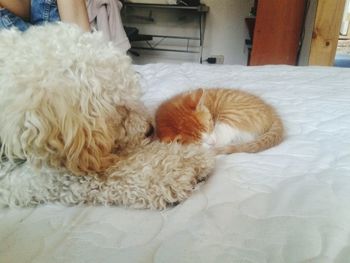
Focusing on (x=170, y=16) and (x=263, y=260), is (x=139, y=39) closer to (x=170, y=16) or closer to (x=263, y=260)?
(x=170, y=16)

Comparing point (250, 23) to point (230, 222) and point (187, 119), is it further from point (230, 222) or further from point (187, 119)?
point (230, 222)

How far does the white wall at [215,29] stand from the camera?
3.68 m

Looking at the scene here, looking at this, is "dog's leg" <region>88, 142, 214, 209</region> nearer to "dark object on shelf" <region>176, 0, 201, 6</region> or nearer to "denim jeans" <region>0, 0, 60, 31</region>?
"denim jeans" <region>0, 0, 60, 31</region>

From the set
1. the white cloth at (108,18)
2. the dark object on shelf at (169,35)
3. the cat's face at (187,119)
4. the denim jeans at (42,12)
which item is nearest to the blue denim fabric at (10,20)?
the denim jeans at (42,12)

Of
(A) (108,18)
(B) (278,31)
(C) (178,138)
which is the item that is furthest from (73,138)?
(B) (278,31)

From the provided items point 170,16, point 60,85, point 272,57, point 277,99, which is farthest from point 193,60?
point 60,85

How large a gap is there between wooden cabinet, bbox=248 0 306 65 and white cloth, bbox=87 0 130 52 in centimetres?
115

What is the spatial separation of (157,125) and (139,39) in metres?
2.65

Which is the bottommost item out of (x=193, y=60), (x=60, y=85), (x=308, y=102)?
(x=193, y=60)

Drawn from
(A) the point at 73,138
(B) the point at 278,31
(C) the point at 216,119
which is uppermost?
(B) the point at 278,31

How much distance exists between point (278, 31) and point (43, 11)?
6.38ft

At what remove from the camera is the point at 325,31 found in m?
2.28

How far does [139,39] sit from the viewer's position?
349 cm

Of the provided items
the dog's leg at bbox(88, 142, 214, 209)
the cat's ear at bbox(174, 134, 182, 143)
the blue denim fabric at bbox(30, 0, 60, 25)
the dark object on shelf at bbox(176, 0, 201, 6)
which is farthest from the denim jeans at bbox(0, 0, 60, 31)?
the dark object on shelf at bbox(176, 0, 201, 6)
